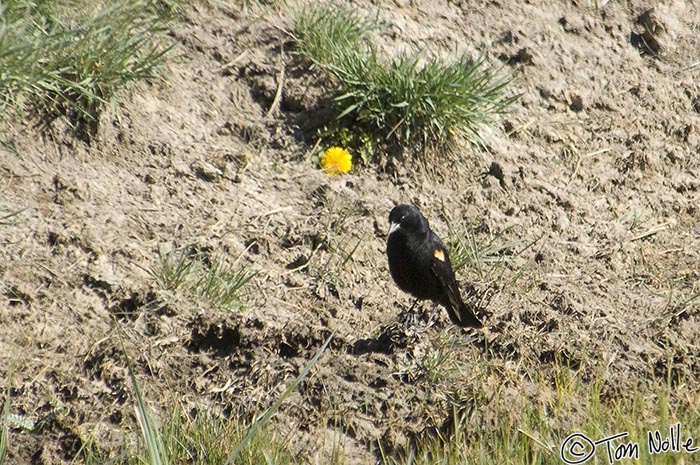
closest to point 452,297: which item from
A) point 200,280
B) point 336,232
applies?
point 336,232

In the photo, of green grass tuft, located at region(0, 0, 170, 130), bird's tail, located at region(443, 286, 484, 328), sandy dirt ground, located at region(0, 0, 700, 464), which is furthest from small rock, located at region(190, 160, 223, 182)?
bird's tail, located at region(443, 286, 484, 328)

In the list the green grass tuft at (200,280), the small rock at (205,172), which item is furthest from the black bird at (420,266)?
the small rock at (205,172)

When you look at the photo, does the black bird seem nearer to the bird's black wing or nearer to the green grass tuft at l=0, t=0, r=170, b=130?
the bird's black wing

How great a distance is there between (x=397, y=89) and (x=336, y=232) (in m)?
0.91

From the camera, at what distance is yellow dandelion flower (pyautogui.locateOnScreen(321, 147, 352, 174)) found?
17.3 feet

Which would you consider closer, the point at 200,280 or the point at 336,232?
the point at 200,280

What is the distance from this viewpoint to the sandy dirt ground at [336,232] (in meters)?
4.30

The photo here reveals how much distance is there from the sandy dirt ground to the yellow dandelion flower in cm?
6

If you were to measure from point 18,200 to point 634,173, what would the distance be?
362cm

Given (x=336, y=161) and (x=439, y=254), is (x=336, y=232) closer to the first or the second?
(x=336, y=161)

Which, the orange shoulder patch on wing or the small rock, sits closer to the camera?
the orange shoulder patch on wing

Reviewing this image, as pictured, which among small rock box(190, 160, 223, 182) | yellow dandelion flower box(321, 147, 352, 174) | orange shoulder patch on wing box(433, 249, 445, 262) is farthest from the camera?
yellow dandelion flower box(321, 147, 352, 174)

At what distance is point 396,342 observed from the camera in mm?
4637

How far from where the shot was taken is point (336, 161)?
5277 mm
